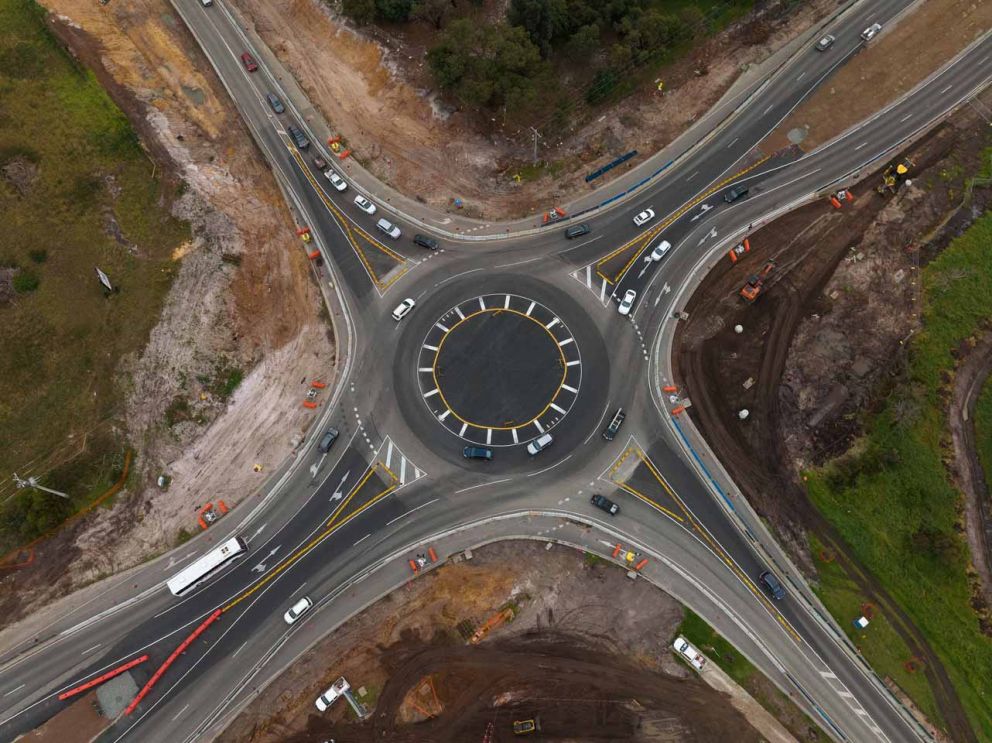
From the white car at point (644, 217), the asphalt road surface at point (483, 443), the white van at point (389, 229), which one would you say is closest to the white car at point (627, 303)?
the asphalt road surface at point (483, 443)

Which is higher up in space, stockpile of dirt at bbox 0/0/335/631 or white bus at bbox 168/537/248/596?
stockpile of dirt at bbox 0/0/335/631

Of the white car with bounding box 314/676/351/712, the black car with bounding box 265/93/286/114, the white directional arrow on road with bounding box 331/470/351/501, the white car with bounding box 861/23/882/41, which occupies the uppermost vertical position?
the white car with bounding box 861/23/882/41

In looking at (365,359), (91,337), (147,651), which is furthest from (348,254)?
(147,651)

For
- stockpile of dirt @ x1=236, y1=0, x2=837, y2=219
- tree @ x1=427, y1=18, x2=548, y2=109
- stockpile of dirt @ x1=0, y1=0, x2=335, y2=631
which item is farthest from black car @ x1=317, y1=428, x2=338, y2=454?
tree @ x1=427, y1=18, x2=548, y2=109

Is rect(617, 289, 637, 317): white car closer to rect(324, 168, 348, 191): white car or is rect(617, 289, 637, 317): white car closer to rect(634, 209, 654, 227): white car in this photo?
rect(634, 209, 654, 227): white car

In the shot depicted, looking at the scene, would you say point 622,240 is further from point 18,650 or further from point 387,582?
point 18,650

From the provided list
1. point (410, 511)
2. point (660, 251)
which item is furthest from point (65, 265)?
point (660, 251)

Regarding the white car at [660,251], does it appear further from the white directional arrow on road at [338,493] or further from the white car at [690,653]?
the white directional arrow on road at [338,493]
